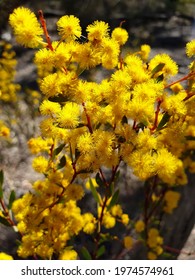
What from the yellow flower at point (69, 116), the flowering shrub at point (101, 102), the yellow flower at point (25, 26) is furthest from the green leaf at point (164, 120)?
the yellow flower at point (25, 26)

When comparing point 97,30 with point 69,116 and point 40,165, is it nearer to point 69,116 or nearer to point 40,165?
point 69,116

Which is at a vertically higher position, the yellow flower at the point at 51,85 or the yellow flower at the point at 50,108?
the yellow flower at the point at 51,85

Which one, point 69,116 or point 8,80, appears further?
point 8,80

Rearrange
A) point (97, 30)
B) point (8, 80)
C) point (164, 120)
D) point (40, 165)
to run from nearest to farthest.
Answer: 1. point (97, 30)
2. point (164, 120)
3. point (40, 165)
4. point (8, 80)

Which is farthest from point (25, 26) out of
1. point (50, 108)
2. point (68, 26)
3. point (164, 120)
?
point (164, 120)

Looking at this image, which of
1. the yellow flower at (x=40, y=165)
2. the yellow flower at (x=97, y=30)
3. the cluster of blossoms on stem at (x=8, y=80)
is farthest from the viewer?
the cluster of blossoms on stem at (x=8, y=80)

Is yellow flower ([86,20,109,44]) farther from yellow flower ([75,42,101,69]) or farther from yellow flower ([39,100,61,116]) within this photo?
yellow flower ([39,100,61,116])

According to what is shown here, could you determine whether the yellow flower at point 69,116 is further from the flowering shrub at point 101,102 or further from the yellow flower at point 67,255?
the yellow flower at point 67,255

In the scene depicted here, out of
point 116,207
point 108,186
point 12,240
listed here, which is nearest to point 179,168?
point 116,207

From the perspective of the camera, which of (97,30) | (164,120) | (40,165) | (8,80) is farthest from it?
(8,80)

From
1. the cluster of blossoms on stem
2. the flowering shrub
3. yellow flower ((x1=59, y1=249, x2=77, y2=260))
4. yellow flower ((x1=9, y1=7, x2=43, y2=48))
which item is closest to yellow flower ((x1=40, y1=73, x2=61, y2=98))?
the flowering shrub

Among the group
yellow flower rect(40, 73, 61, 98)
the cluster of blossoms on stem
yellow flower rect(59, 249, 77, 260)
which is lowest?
yellow flower rect(59, 249, 77, 260)

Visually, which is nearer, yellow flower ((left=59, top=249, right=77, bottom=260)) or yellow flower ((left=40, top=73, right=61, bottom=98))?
yellow flower ((left=40, top=73, right=61, bottom=98))
